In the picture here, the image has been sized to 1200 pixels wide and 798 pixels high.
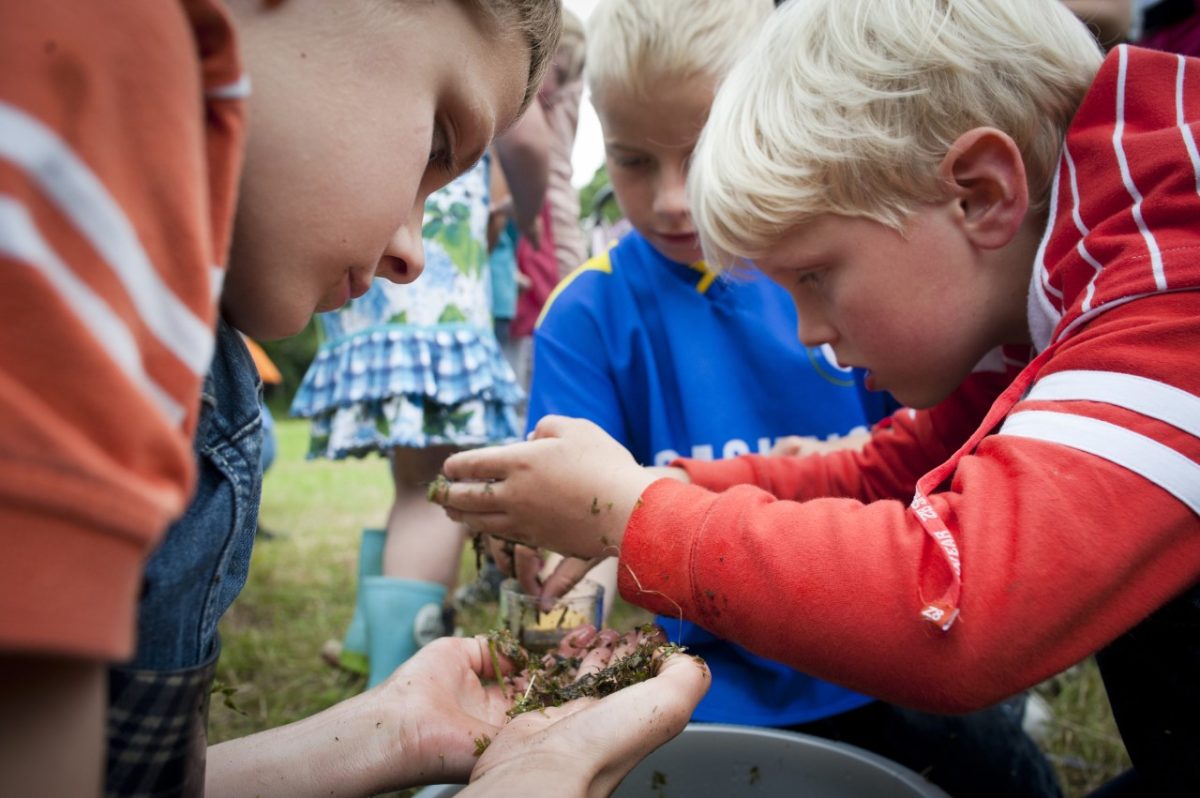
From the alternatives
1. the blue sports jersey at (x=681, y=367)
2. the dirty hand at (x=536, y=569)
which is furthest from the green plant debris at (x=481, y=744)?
the blue sports jersey at (x=681, y=367)

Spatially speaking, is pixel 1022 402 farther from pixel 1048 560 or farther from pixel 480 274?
pixel 480 274

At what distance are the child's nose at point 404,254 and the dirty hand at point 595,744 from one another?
1.72ft

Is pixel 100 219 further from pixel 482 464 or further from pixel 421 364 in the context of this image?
pixel 421 364

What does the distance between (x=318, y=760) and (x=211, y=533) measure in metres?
0.41

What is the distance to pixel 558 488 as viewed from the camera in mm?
1273

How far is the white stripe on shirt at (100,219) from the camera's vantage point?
43 cm

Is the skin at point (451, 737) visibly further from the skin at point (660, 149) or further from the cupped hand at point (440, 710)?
the skin at point (660, 149)

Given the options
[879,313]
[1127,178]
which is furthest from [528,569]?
[1127,178]

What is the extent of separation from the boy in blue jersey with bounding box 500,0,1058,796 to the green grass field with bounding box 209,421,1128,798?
40 cm

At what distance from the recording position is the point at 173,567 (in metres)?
0.80

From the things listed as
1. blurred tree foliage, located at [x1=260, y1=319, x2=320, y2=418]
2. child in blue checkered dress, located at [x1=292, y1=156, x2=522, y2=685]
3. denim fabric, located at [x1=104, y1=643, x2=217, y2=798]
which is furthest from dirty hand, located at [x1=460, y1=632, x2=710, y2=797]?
blurred tree foliage, located at [x1=260, y1=319, x2=320, y2=418]

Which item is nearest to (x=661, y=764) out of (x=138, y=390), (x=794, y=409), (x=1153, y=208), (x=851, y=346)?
(x=851, y=346)

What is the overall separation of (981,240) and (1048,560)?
0.58 m

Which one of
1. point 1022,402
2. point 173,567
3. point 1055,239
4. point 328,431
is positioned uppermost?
point 1055,239
